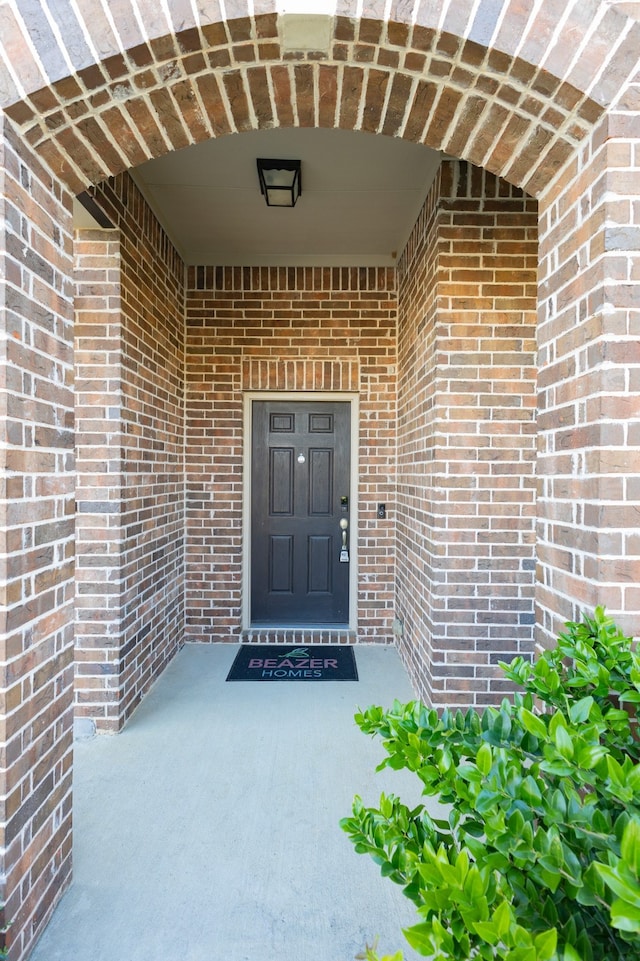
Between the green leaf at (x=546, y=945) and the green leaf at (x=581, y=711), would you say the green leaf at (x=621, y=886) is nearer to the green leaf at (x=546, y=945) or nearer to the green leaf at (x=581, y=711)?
the green leaf at (x=546, y=945)

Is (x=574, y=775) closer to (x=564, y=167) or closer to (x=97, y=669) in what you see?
(x=564, y=167)

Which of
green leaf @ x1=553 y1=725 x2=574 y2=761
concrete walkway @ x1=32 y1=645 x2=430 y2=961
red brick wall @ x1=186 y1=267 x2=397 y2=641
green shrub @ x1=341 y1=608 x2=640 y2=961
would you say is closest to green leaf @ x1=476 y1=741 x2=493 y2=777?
green shrub @ x1=341 y1=608 x2=640 y2=961

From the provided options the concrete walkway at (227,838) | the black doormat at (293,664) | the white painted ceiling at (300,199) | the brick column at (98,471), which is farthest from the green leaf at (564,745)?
the black doormat at (293,664)

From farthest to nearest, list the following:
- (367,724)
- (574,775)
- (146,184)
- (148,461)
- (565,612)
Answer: (148,461), (146,184), (565,612), (367,724), (574,775)

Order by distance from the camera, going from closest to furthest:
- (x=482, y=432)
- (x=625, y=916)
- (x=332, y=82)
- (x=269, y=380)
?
(x=625, y=916)
(x=332, y=82)
(x=482, y=432)
(x=269, y=380)

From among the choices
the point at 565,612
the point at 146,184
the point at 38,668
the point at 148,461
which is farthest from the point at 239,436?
the point at 565,612

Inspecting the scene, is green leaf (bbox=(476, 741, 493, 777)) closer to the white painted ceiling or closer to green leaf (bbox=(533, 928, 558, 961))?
green leaf (bbox=(533, 928, 558, 961))

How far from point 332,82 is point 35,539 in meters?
1.59

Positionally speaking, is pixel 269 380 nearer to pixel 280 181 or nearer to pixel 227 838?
pixel 280 181

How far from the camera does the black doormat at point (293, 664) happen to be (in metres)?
3.52

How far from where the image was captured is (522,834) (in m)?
0.79

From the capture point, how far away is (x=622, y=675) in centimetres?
112

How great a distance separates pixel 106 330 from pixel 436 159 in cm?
195

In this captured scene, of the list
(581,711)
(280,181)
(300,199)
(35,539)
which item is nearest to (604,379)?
(581,711)
